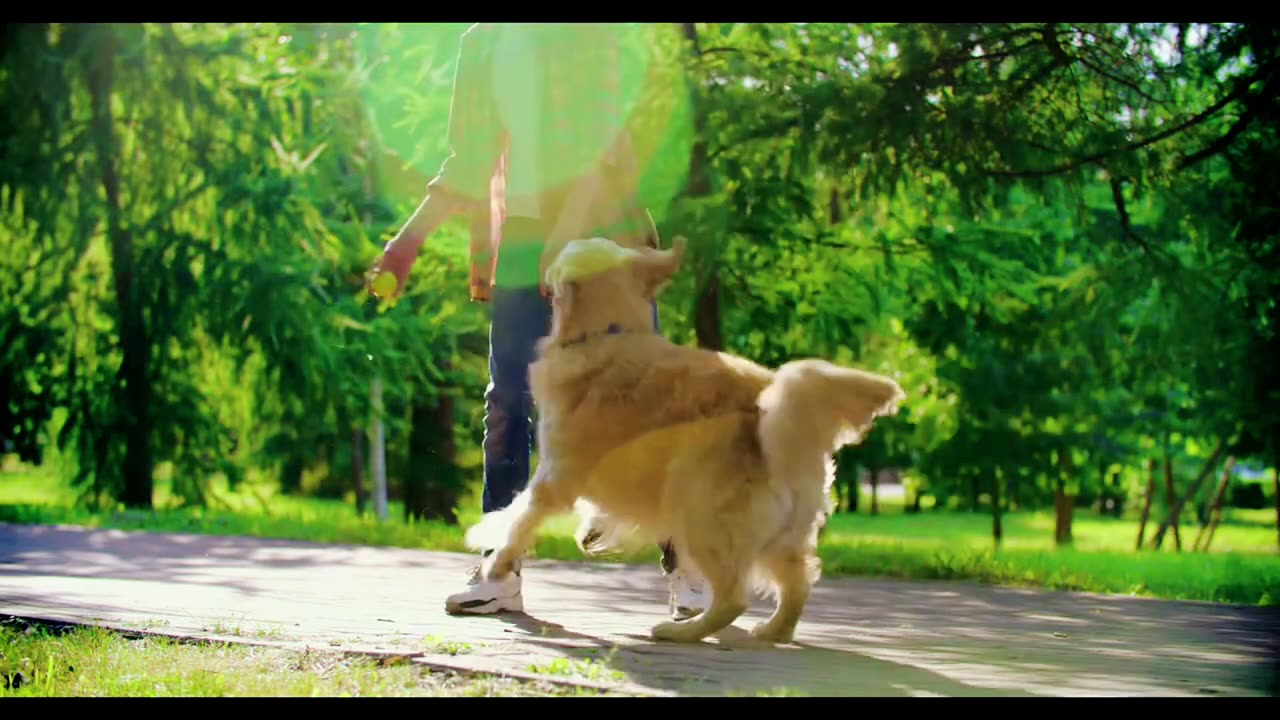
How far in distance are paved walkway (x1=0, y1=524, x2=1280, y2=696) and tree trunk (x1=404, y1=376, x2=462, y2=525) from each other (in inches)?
389

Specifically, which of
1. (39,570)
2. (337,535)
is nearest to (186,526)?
(337,535)

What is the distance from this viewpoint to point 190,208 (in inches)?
571

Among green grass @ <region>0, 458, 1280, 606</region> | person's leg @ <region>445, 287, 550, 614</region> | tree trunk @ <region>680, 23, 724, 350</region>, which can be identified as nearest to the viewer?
person's leg @ <region>445, 287, 550, 614</region>

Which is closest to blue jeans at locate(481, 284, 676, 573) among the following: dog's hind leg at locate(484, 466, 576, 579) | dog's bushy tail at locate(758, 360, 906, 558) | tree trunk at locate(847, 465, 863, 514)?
dog's hind leg at locate(484, 466, 576, 579)

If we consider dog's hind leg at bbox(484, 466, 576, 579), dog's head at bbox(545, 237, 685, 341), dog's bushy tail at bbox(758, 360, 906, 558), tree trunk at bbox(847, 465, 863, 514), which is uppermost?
dog's head at bbox(545, 237, 685, 341)

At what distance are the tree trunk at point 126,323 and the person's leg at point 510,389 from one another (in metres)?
10.2

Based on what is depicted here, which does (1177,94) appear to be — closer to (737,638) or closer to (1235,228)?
(1235,228)

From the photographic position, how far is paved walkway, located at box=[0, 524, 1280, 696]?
3.29 meters

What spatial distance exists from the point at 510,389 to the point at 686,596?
109cm

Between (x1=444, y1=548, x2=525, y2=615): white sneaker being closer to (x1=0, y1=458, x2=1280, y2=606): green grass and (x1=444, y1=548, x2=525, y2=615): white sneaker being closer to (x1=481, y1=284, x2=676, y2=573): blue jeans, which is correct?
(x1=0, y1=458, x2=1280, y2=606): green grass

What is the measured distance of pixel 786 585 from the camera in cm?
388

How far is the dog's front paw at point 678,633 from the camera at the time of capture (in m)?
3.93

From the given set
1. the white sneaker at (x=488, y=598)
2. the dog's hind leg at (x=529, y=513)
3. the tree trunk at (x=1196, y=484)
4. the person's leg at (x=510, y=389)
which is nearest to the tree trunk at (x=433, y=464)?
the tree trunk at (x=1196, y=484)
